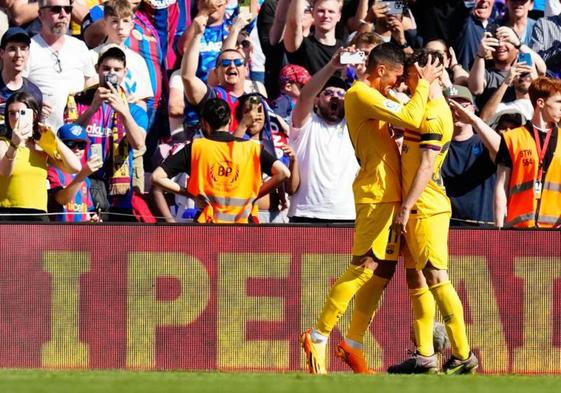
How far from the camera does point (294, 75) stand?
13.3 m

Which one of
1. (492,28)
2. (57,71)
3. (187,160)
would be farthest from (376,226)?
(492,28)

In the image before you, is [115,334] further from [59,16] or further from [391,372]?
[59,16]

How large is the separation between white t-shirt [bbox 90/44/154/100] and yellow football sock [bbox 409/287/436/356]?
4429mm

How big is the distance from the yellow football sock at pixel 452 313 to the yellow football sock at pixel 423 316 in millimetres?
130

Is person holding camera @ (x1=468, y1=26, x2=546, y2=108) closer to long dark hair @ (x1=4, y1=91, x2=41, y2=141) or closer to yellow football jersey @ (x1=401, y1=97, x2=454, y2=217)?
yellow football jersey @ (x1=401, y1=97, x2=454, y2=217)

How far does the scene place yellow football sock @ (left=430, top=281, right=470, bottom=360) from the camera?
375 inches

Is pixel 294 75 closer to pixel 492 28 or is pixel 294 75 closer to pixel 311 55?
pixel 311 55

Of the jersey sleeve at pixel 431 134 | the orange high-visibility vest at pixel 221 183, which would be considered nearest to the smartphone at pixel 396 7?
the orange high-visibility vest at pixel 221 183

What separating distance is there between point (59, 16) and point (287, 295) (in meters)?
3.97

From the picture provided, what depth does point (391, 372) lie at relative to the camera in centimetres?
1020

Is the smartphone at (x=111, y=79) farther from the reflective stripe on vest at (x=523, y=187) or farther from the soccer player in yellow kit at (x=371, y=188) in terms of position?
the reflective stripe on vest at (x=523, y=187)

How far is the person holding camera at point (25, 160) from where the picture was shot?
11008 millimetres

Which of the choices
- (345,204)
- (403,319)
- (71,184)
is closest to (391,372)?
(403,319)

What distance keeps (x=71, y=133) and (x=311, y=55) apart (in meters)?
3.08
